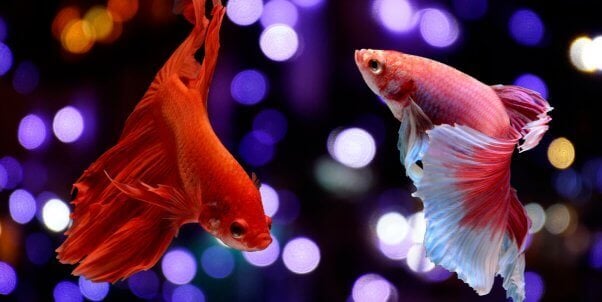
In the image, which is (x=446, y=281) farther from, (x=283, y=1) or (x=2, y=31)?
(x=2, y=31)

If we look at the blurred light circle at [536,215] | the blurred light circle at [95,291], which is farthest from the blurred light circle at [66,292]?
the blurred light circle at [536,215]

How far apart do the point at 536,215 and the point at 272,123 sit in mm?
361

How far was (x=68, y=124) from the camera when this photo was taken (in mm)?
738

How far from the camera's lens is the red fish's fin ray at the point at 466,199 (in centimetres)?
46

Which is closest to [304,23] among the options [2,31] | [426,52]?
[426,52]

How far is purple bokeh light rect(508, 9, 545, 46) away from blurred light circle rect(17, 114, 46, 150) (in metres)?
0.58

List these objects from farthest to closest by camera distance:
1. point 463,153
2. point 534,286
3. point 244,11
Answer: point 534,286 → point 244,11 → point 463,153

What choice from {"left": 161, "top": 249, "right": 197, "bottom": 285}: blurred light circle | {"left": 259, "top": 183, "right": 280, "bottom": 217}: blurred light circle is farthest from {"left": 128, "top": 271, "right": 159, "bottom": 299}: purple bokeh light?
{"left": 259, "top": 183, "right": 280, "bottom": 217}: blurred light circle

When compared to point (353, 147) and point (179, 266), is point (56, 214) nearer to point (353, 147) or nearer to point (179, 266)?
Result: point (179, 266)

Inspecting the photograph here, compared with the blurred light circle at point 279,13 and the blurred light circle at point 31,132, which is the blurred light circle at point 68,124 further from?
the blurred light circle at point 279,13

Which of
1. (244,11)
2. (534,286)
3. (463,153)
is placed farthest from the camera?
(534,286)

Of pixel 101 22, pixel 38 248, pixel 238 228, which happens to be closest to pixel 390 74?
pixel 238 228

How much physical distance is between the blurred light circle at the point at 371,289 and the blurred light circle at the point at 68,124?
0.38 meters

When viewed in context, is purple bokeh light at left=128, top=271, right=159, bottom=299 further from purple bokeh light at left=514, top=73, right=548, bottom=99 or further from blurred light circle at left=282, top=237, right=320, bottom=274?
purple bokeh light at left=514, top=73, right=548, bottom=99
